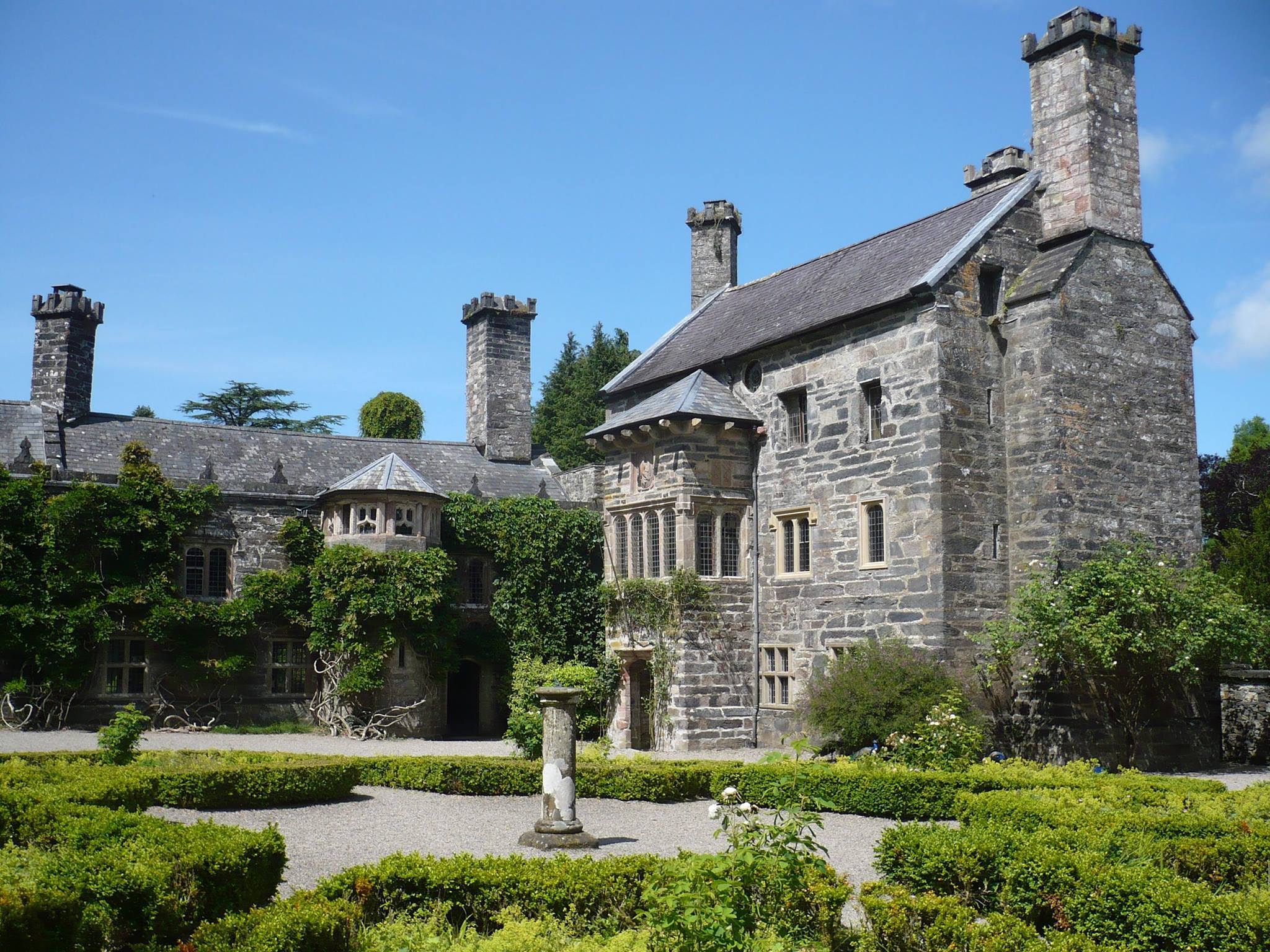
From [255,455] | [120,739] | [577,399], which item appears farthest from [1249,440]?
[120,739]

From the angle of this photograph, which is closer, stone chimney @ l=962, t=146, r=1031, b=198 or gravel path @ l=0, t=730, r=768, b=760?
gravel path @ l=0, t=730, r=768, b=760

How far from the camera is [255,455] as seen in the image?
31.0 m

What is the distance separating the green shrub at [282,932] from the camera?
7.17 m

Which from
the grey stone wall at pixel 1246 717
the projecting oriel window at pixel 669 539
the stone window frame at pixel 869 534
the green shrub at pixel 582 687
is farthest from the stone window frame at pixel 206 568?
the grey stone wall at pixel 1246 717

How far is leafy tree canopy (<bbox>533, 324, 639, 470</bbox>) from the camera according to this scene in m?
51.2

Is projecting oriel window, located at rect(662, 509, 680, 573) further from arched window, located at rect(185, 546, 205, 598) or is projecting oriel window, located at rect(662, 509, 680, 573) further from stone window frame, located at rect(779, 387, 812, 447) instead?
arched window, located at rect(185, 546, 205, 598)

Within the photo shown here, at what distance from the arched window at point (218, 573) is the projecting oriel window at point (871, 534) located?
1495cm

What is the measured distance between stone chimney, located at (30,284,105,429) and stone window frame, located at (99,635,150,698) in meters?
6.52

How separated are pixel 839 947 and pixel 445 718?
21.5 m

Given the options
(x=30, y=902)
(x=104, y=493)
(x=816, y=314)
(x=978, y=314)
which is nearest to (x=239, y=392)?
(x=104, y=493)

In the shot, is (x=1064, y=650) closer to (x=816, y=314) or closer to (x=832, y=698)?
(x=832, y=698)

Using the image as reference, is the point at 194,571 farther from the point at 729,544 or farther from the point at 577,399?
the point at 577,399

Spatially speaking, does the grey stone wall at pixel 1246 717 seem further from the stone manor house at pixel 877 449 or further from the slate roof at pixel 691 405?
the slate roof at pixel 691 405

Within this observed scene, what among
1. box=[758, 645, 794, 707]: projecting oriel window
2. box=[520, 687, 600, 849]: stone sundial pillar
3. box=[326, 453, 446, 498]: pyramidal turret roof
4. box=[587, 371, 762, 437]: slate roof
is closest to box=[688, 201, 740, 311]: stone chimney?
box=[587, 371, 762, 437]: slate roof
